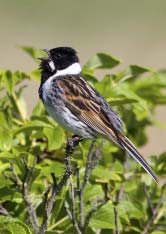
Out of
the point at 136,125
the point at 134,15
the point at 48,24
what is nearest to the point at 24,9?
the point at 48,24

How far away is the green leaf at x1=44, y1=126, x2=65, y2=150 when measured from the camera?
147 inches

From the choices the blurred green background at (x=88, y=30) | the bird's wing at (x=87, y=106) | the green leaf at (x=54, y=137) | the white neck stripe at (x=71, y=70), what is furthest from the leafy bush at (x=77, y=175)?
the blurred green background at (x=88, y=30)

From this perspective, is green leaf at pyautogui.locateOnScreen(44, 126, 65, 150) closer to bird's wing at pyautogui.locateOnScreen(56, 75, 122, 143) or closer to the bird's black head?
bird's wing at pyautogui.locateOnScreen(56, 75, 122, 143)

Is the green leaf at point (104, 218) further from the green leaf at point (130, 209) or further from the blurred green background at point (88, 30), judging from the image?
the blurred green background at point (88, 30)

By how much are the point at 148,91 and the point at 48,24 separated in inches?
520

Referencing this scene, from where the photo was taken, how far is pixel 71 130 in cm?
416

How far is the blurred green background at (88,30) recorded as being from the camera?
13.9 m

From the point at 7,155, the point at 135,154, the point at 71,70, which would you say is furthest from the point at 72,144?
the point at 71,70

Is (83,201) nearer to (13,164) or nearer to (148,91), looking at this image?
(13,164)

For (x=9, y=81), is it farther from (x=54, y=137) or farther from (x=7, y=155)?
(x=7, y=155)

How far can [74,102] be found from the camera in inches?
173

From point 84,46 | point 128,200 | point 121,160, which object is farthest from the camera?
point 84,46

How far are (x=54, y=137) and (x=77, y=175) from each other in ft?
1.41

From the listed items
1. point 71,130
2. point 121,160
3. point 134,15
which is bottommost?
point 134,15
